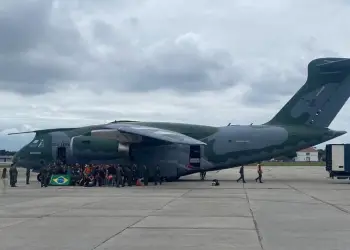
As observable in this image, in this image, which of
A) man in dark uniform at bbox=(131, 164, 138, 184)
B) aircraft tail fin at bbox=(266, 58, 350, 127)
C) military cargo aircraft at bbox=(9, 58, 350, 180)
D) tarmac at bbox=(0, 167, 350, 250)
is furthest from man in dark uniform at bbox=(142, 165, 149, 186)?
tarmac at bbox=(0, 167, 350, 250)

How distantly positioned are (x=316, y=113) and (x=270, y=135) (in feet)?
11.2

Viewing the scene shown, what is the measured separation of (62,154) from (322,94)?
17.0m

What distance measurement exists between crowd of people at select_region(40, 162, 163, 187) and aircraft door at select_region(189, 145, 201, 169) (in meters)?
2.31

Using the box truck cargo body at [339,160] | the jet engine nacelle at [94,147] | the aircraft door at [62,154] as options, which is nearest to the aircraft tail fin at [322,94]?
the box truck cargo body at [339,160]

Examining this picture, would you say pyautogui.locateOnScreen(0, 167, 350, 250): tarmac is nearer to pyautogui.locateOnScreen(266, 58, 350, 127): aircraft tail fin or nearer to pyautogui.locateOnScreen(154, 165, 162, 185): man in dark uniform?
pyautogui.locateOnScreen(154, 165, 162, 185): man in dark uniform

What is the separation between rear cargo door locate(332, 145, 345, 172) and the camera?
32.1m

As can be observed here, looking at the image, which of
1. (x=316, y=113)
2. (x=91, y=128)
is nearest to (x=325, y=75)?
(x=316, y=113)

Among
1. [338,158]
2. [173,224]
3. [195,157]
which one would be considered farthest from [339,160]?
[173,224]

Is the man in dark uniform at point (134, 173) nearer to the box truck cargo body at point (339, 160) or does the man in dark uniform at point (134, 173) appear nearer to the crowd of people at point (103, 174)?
the crowd of people at point (103, 174)

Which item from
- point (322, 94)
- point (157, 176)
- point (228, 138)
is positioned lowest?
point (157, 176)

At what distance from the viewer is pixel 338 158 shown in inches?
1270

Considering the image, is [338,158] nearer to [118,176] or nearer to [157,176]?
[157,176]

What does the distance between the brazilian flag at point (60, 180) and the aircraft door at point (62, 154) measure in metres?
2.98

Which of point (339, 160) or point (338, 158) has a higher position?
point (338, 158)
